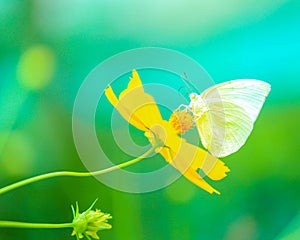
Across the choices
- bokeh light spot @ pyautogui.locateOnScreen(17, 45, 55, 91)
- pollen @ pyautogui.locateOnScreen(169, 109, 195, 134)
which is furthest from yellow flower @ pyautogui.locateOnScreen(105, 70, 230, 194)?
bokeh light spot @ pyautogui.locateOnScreen(17, 45, 55, 91)

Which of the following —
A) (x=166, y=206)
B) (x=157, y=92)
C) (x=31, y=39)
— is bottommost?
(x=166, y=206)

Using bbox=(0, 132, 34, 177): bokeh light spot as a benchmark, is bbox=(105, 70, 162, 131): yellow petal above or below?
below

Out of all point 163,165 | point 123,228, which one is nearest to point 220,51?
point 163,165

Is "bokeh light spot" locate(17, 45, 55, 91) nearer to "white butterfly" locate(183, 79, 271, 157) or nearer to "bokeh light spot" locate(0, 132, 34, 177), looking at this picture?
"bokeh light spot" locate(0, 132, 34, 177)

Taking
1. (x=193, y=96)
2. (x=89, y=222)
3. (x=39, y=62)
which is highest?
(x=39, y=62)

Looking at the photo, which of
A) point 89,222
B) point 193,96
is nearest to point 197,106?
point 193,96

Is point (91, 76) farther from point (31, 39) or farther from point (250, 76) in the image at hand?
point (250, 76)

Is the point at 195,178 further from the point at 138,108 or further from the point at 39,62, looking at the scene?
the point at 39,62
